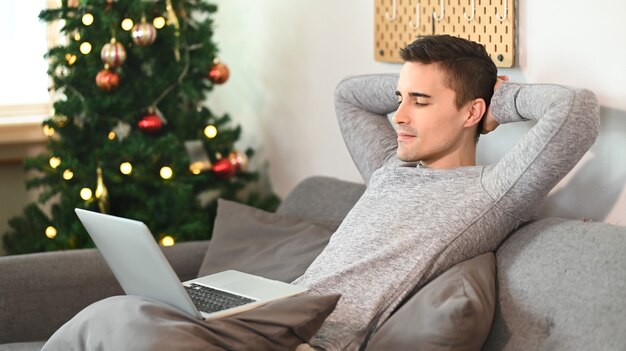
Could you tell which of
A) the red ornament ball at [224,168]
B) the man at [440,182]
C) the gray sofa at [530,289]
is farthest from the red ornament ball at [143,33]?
the man at [440,182]

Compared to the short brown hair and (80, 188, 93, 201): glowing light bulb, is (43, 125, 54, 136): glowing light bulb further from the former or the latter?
the short brown hair

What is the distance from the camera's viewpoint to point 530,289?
1.86m

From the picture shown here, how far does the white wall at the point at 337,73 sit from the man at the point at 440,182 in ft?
0.55

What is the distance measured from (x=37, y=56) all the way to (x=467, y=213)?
7.63 feet

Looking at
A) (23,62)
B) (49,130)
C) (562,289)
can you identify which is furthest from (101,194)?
(562,289)

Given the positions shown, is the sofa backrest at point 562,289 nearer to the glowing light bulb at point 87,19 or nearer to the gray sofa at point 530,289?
the gray sofa at point 530,289

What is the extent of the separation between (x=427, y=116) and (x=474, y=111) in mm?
108

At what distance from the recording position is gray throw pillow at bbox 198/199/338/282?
2344 mm

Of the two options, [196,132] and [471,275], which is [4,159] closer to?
[196,132]

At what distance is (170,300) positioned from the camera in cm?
184

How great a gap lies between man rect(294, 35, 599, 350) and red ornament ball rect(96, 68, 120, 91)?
112 centimetres

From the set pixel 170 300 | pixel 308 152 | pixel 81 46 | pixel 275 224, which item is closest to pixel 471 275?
pixel 170 300

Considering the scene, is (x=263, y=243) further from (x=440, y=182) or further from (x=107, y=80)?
(x=107, y=80)

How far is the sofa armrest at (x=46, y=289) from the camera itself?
93.2 inches
